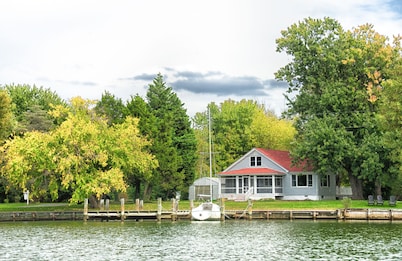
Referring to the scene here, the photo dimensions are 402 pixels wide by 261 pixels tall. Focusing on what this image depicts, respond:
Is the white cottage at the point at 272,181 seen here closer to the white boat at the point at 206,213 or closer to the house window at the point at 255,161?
the house window at the point at 255,161

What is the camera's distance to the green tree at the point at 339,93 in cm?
6788

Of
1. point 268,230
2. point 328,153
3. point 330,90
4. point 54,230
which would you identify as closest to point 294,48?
point 330,90

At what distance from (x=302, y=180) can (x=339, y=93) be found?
499 inches

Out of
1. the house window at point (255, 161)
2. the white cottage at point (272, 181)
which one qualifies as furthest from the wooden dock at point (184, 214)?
the house window at point (255, 161)

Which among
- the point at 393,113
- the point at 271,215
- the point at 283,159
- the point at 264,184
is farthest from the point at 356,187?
the point at 271,215

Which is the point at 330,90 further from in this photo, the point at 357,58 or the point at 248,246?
the point at 248,246

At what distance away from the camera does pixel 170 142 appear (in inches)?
3051

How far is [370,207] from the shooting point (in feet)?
197

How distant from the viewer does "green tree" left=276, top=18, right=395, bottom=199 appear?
223 feet

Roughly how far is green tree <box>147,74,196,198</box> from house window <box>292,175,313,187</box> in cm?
1324

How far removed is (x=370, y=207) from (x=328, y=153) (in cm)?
999

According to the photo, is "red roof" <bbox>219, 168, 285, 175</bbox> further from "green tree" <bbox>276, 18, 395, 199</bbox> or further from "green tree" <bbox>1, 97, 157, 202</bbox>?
"green tree" <bbox>1, 97, 157, 202</bbox>

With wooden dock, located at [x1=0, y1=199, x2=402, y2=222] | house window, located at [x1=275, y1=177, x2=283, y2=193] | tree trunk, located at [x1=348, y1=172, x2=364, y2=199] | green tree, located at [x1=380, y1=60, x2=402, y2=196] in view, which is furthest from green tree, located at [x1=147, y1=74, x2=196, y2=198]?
green tree, located at [x1=380, y1=60, x2=402, y2=196]

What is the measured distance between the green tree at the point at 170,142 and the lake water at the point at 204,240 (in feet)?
66.9
